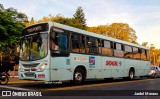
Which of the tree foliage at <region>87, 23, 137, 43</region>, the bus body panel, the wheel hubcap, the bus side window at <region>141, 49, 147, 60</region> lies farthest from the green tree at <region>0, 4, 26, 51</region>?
the tree foliage at <region>87, 23, 137, 43</region>

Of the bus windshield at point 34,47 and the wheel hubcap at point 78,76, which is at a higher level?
the bus windshield at point 34,47

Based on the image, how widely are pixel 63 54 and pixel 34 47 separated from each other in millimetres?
1568

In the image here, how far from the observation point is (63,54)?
1514cm

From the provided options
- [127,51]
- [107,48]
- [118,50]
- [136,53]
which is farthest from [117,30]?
[107,48]

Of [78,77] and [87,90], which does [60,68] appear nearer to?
[78,77]

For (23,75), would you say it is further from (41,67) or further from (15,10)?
(15,10)

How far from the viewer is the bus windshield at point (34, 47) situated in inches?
566

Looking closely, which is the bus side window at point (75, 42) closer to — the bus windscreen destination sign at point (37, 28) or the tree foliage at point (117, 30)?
the bus windscreen destination sign at point (37, 28)

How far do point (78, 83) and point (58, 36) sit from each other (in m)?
3.12

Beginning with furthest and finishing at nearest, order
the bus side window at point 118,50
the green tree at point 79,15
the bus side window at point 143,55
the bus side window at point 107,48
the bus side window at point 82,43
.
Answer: the green tree at point 79,15
the bus side window at point 143,55
the bus side window at point 118,50
the bus side window at point 107,48
the bus side window at point 82,43

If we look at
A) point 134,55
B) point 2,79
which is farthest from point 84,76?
point 134,55

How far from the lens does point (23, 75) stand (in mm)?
14875

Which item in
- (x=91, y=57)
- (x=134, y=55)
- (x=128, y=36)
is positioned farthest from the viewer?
(x=128, y=36)

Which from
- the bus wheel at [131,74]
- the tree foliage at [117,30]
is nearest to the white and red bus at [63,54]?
the bus wheel at [131,74]
